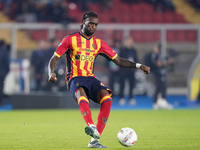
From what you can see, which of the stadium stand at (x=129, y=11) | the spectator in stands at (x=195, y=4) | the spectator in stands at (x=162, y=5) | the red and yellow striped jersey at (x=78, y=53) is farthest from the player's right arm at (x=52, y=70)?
the spectator in stands at (x=195, y=4)

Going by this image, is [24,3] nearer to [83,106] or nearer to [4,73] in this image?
[4,73]

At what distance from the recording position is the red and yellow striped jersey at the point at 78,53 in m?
5.48

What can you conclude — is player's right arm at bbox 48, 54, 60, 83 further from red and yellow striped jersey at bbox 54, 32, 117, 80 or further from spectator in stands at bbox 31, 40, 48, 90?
spectator in stands at bbox 31, 40, 48, 90

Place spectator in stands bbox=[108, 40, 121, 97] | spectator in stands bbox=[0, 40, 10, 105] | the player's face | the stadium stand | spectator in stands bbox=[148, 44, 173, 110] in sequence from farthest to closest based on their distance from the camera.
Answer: the stadium stand
spectator in stands bbox=[108, 40, 121, 97]
spectator in stands bbox=[0, 40, 10, 105]
spectator in stands bbox=[148, 44, 173, 110]
the player's face

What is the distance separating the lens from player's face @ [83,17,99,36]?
541 cm

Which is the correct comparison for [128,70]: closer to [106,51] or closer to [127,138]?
[106,51]

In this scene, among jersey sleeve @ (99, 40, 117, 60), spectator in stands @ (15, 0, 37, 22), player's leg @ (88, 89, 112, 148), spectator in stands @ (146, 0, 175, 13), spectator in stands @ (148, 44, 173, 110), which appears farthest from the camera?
spectator in stands @ (146, 0, 175, 13)

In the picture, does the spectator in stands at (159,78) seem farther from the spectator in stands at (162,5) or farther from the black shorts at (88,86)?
the spectator in stands at (162,5)

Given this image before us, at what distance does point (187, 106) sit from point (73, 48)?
9845mm

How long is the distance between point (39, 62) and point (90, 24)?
8963 mm

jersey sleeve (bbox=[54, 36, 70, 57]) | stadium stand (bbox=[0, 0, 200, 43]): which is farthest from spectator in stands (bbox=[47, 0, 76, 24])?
jersey sleeve (bbox=[54, 36, 70, 57])

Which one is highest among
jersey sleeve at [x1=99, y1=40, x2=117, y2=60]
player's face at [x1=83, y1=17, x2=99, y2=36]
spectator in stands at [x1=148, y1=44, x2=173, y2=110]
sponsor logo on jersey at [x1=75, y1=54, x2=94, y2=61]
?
player's face at [x1=83, y1=17, x2=99, y2=36]

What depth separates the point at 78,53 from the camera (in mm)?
5523

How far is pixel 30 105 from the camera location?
514 inches
